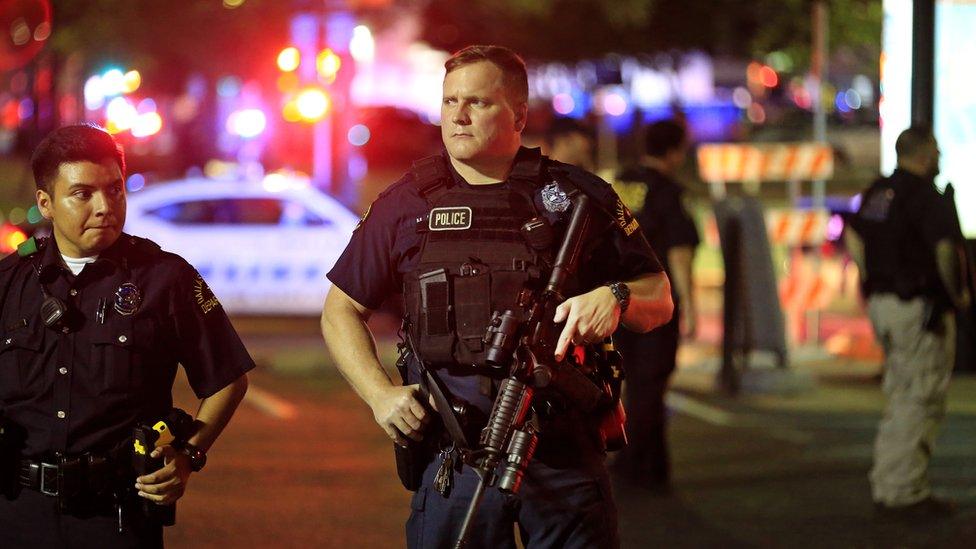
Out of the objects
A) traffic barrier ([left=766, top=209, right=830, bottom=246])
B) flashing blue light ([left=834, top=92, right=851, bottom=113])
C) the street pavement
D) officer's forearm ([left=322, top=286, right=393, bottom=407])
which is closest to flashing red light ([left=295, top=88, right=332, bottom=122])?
the street pavement

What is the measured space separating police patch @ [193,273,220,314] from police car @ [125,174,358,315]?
11936mm

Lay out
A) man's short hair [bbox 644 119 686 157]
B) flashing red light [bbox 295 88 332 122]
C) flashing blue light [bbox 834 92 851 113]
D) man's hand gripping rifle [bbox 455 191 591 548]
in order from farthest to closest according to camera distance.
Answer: flashing blue light [bbox 834 92 851 113]
flashing red light [bbox 295 88 332 122]
man's short hair [bbox 644 119 686 157]
man's hand gripping rifle [bbox 455 191 591 548]

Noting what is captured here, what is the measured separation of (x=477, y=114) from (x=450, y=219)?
29 centimetres

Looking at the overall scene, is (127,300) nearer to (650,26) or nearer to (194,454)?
(194,454)

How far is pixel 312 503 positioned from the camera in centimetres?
851

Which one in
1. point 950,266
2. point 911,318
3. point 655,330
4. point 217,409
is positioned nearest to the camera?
point 217,409

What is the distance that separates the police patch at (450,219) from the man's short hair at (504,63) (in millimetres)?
335

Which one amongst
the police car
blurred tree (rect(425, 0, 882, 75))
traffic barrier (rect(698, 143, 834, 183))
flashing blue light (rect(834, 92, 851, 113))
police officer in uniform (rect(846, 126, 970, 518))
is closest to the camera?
police officer in uniform (rect(846, 126, 970, 518))

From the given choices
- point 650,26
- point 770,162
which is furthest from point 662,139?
point 650,26

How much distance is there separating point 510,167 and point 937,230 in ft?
13.4

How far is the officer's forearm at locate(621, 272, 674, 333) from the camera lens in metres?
4.31

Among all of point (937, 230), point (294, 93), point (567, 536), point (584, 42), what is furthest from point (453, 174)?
point (584, 42)

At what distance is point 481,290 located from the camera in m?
4.23

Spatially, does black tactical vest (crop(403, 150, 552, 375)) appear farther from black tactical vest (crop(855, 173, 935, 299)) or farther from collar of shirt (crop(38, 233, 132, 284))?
black tactical vest (crop(855, 173, 935, 299))
